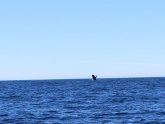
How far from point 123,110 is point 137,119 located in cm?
746

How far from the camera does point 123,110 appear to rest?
45.1 meters

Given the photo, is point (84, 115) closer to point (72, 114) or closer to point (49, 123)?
point (72, 114)

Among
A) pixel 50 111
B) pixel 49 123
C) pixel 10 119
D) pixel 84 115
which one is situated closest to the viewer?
pixel 49 123

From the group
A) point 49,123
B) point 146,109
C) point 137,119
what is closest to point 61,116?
point 49,123

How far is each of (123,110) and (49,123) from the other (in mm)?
11638

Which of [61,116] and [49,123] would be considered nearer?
[49,123]

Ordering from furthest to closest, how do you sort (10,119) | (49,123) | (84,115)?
(84,115), (10,119), (49,123)

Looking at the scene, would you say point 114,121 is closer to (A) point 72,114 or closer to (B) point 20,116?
(A) point 72,114

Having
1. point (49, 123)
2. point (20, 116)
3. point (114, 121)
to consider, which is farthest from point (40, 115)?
point (114, 121)

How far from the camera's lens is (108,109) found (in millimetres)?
46438

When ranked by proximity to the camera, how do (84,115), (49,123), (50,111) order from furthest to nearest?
(50,111)
(84,115)
(49,123)

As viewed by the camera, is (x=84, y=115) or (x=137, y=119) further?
(x=84, y=115)

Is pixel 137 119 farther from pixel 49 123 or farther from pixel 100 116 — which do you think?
pixel 49 123

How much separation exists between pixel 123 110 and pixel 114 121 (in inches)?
342
